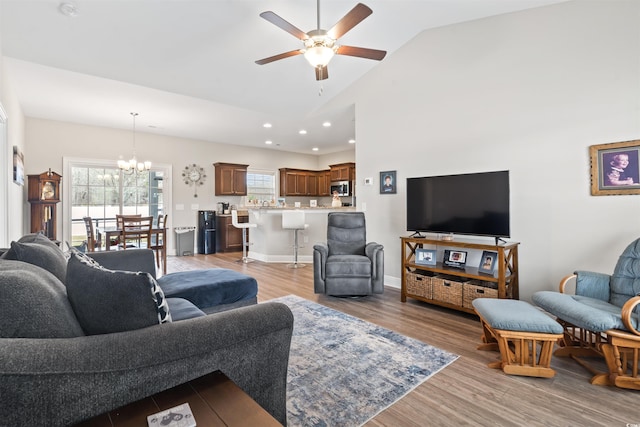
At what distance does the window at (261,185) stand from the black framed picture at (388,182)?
497cm

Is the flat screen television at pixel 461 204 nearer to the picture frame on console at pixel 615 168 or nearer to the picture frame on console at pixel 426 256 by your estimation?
the picture frame on console at pixel 426 256

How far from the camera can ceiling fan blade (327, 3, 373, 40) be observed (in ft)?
7.29

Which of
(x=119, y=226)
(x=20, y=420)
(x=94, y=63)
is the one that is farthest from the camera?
(x=119, y=226)

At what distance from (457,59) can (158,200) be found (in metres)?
6.67

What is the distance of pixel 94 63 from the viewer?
3.60m

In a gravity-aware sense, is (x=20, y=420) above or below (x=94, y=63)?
below

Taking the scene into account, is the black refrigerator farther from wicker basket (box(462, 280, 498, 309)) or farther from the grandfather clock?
wicker basket (box(462, 280, 498, 309))

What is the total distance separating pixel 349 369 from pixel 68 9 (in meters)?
3.94

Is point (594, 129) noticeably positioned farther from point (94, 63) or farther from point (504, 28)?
point (94, 63)

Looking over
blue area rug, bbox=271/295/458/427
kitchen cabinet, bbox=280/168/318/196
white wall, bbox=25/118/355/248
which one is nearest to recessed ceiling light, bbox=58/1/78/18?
blue area rug, bbox=271/295/458/427

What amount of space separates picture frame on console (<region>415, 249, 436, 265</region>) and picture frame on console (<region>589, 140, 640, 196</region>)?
5.13 feet

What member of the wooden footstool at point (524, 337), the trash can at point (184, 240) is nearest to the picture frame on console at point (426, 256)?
the wooden footstool at point (524, 337)

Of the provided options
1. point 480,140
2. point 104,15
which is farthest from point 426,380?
point 104,15

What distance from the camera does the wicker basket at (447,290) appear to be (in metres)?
3.15
